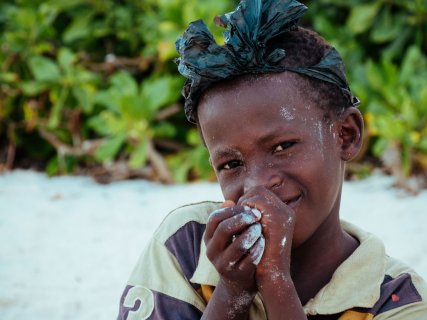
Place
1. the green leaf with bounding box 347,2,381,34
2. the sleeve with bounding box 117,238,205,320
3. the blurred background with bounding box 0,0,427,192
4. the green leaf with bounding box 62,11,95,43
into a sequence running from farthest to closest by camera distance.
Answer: the green leaf with bounding box 62,11,95,43, the green leaf with bounding box 347,2,381,34, the blurred background with bounding box 0,0,427,192, the sleeve with bounding box 117,238,205,320

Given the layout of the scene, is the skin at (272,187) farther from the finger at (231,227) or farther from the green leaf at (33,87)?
the green leaf at (33,87)

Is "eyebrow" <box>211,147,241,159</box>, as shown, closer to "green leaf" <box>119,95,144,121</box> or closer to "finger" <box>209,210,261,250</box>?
"finger" <box>209,210,261,250</box>

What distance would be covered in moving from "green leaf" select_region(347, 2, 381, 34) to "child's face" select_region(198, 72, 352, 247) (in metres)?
3.71

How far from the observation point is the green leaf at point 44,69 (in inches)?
219

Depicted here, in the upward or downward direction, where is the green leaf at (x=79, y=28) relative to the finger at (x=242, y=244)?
downward

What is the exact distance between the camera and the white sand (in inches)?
144

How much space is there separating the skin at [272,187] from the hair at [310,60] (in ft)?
0.07

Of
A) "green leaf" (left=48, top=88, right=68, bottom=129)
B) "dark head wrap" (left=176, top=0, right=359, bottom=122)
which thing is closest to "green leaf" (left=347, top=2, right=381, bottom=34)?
"green leaf" (left=48, top=88, right=68, bottom=129)

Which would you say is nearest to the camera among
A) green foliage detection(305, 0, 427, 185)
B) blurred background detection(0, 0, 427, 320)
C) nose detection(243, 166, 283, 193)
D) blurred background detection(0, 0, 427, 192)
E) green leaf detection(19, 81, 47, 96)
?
nose detection(243, 166, 283, 193)

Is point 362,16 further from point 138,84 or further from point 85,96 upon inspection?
point 85,96

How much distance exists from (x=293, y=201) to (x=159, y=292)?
0.50m

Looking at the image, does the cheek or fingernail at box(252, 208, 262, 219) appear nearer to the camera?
fingernail at box(252, 208, 262, 219)

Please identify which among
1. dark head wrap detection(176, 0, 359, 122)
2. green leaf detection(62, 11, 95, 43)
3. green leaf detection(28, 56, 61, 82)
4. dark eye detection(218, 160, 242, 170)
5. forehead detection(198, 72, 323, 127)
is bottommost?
green leaf detection(28, 56, 61, 82)

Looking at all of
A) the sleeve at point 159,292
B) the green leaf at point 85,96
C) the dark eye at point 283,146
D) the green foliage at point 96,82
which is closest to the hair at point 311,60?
the dark eye at point 283,146
